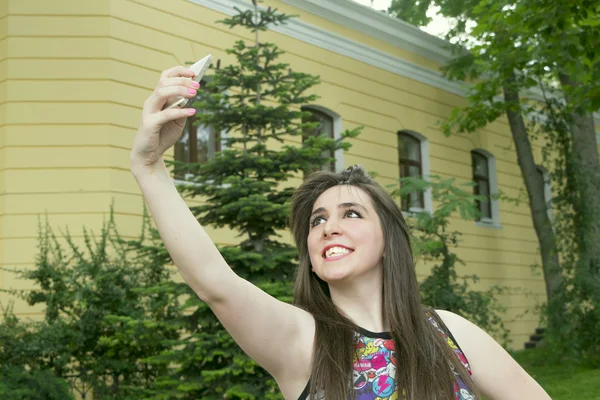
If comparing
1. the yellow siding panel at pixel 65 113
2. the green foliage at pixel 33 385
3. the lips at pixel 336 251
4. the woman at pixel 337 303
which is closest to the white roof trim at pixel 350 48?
the yellow siding panel at pixel 65 113

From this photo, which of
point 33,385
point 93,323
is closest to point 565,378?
point 93,323

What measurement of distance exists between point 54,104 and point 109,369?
3786mm

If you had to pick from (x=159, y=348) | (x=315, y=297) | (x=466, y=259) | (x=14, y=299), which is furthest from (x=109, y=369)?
(x=466, y=259)

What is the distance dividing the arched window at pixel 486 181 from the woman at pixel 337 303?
16.5 m

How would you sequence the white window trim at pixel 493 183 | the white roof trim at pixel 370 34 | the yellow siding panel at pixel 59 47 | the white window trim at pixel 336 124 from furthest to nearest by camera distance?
the white window trim at pixel 493 183 → the white window trim at pixel 336 124 → the white roof trim at pixel 370 34 → the yellow siding panel at pixel 59 47

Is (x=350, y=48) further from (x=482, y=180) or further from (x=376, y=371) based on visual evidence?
(x=376, y=371)

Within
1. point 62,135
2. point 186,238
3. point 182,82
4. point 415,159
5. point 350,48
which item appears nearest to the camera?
point 182,82

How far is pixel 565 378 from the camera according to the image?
11055 mm

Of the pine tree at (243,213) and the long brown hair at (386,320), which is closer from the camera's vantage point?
the long brown hair at (386,320)

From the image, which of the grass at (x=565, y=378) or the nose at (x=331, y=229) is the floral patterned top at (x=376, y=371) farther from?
the grass at (x=565, y=378)

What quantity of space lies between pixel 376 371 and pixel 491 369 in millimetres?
468

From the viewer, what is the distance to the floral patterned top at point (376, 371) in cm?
231

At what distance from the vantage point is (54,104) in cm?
1112

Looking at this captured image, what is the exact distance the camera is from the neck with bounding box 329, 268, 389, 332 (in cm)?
253
